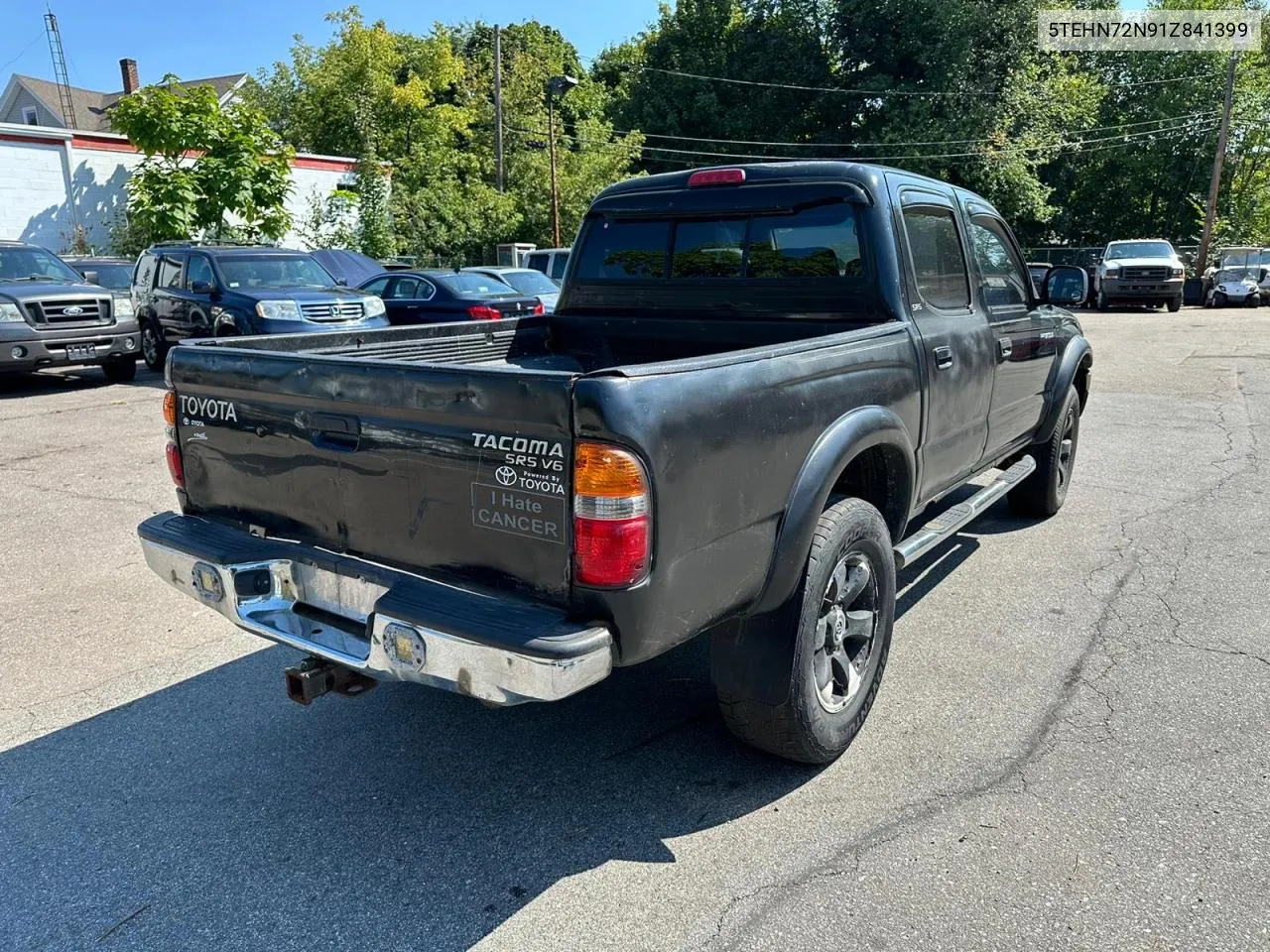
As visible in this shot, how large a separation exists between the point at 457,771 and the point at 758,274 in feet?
8.04

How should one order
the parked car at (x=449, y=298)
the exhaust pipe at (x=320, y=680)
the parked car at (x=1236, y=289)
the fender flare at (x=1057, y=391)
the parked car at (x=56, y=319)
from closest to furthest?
1. the exhaust pipe at (x=320, y=680)
2. the fender flare at (x=1057, y=391)
3. the parked car at (x=56, y=319)
4. the parked car at (x=449, y=298)
5. the parked car at (x=1236, y=289)

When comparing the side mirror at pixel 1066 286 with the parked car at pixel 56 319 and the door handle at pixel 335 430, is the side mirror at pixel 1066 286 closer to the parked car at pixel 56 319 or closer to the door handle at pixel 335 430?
the door handle at pixel 335 430

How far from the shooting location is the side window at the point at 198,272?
1243cm

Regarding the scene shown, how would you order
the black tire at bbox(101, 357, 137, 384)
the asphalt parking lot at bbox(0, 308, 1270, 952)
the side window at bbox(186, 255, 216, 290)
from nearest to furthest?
the asphalt parking lot at bbox(0, 308, 1270, 952)
the side window at bbox(186, 255, 216, 290)
the black tire at bbox(101, 357, 137, 384)

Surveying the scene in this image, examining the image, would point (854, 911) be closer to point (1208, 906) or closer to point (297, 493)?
point (1208, 906)

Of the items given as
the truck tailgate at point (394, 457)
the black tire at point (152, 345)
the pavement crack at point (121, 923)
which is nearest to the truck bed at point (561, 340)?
the truck tailgate at point (394, 457)

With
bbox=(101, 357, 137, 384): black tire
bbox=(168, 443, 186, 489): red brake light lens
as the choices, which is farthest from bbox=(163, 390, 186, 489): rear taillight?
bbox=(101, 357, 137, 384): black tire

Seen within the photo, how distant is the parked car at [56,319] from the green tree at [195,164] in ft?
19.2

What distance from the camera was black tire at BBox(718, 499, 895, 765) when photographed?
3.05 m

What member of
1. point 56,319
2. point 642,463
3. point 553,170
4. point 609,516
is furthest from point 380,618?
point 553,170

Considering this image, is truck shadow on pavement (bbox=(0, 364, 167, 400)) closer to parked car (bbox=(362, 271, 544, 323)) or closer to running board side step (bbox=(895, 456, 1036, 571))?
parked car (bbox=(362, 271, 544, 323))

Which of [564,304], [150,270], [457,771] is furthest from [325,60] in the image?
[457,771]

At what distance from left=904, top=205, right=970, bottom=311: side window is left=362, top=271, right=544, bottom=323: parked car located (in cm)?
966

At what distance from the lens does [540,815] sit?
3084 mm
